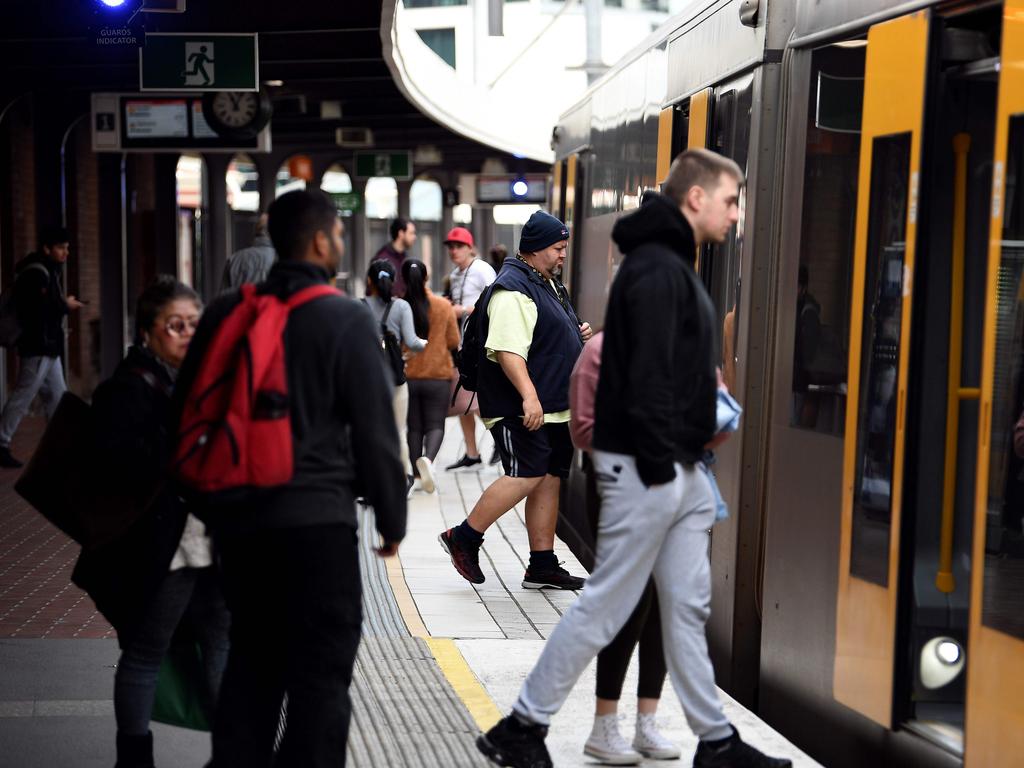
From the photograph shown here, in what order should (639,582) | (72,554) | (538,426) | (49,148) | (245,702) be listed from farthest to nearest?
1. (49,148)
2. (72,554)
3. (538,426)
4. (639,582)
5. (245,702)

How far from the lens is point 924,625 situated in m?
5.04

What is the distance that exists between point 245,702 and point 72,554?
6.07 metres

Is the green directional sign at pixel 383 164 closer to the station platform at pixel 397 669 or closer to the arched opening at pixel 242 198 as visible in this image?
the arched opening at pixel 242 198

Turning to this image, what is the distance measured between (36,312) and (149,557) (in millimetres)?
9635

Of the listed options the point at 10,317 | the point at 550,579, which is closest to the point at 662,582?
the point at 550,579

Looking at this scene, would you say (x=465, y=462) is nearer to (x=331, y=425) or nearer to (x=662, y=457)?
(x=662, y=457)

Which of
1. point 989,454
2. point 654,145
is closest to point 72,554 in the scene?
point 654,145

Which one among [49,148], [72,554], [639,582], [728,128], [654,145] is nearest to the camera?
[639,582]

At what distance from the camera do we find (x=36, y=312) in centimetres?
1368

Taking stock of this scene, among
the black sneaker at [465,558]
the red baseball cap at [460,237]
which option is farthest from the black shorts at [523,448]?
the red baseball cap at [460,237]

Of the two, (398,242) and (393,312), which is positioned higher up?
(398,242)

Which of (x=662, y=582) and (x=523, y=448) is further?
(x=523, y=448)

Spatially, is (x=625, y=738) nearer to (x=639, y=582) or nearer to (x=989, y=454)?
(x=639, y=582)

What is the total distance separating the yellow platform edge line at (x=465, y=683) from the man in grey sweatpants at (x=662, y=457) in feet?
2.88
